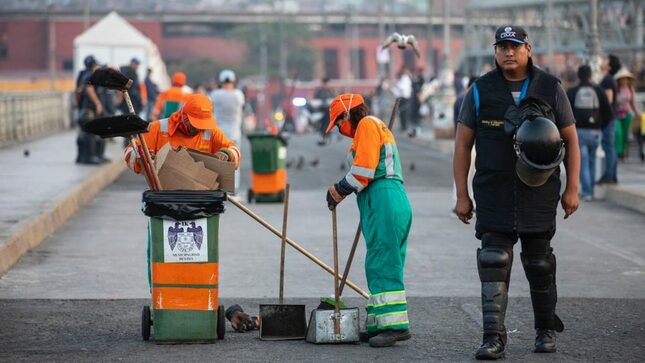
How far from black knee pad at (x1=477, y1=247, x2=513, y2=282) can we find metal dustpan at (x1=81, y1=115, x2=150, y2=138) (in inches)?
78.7

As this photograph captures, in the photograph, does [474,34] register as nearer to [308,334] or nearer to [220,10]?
[220,10]

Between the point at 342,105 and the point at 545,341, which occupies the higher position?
A: the point at 342,105

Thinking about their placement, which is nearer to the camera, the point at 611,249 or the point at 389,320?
the point at 389,320

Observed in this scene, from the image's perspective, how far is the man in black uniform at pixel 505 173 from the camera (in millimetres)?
8148

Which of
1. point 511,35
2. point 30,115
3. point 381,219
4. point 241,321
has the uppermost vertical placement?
point 511,35

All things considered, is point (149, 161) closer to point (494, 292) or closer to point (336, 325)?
point (336, 325)

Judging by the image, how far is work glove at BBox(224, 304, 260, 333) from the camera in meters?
9.21

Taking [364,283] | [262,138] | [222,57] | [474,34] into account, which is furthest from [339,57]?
[364,283]

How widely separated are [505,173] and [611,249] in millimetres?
6121

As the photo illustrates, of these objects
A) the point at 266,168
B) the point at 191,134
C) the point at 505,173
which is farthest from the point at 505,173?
the point at 266,168

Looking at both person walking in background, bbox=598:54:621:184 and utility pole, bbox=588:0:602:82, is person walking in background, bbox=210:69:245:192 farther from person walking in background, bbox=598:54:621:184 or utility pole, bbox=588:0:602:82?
utility pole, bbox=588:0:602:82

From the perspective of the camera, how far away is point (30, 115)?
121ft

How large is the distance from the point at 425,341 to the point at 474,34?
211 ft

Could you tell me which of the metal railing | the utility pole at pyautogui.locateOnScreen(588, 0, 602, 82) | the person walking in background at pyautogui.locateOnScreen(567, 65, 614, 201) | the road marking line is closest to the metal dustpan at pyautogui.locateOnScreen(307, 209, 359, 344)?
the road marking line
